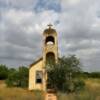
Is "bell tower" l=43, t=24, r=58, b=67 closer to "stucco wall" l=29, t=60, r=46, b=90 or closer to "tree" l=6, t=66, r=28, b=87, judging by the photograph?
"stucco wall" l=29, t=60, r=46, b=90

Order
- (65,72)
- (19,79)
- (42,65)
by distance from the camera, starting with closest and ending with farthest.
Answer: (65,72), (42,65), (19,79)

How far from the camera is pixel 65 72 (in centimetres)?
3362

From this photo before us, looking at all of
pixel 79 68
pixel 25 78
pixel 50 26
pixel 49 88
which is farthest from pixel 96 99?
pixel 25 78

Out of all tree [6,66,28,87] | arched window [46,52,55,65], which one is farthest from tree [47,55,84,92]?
tree [6,66,28,87]

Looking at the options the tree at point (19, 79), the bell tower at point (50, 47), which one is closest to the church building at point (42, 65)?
the bell tower at point (50, 47)

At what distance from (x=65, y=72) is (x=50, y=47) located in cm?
556

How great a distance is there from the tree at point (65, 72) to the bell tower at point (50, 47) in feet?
10.7


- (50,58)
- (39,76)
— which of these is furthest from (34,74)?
(50,58)

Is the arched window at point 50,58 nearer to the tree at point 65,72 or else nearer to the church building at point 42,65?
the church building at point 42,65

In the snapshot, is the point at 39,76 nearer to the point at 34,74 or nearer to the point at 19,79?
the point at 34,74

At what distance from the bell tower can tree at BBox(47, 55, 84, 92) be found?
128 inches

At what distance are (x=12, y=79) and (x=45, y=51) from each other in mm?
10568

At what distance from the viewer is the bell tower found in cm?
3775

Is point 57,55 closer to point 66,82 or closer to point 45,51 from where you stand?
point 45,51
